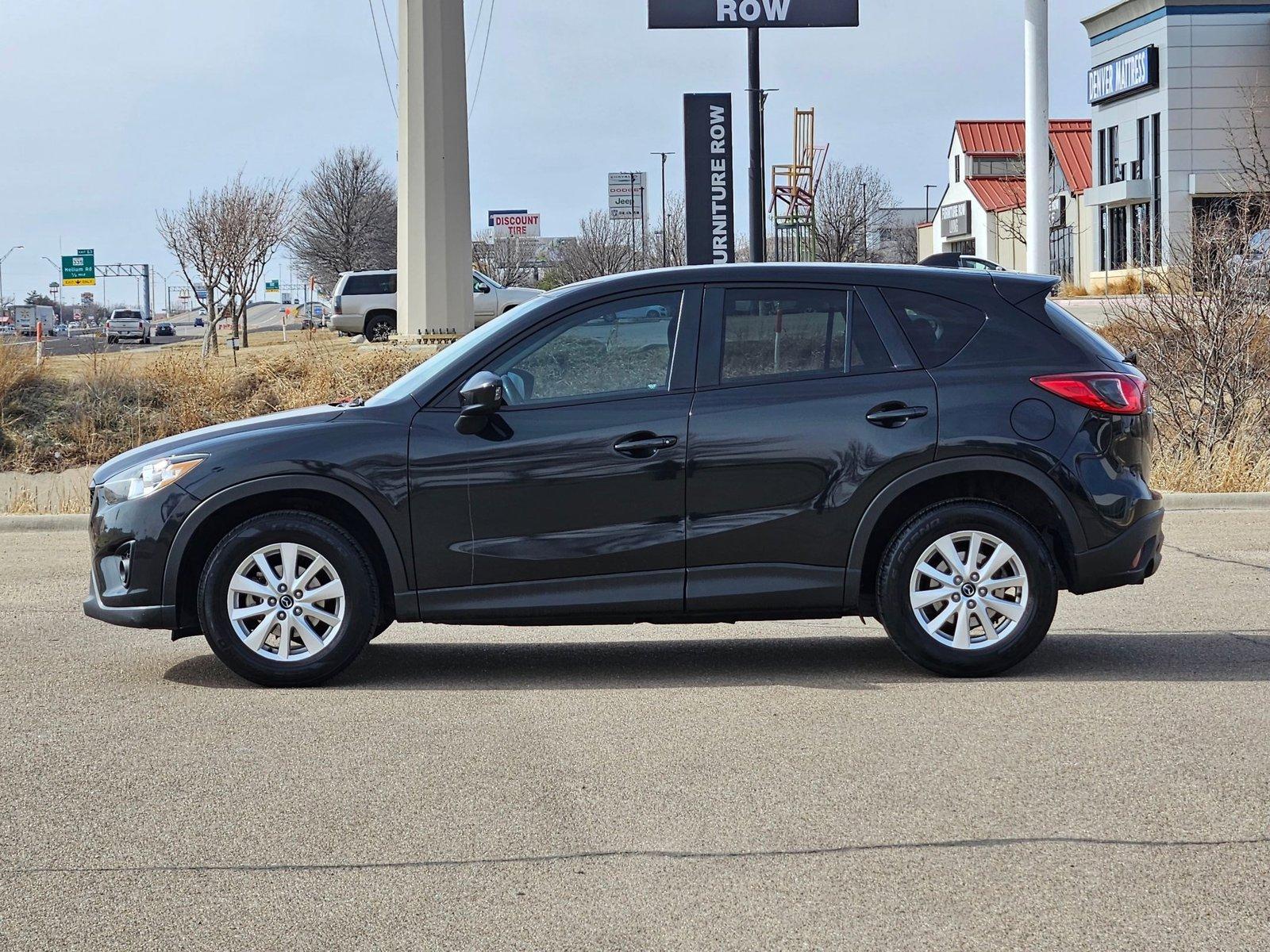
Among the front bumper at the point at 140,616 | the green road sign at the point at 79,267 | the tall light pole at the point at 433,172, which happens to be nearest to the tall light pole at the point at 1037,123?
the tall light pole at the point at 433,172

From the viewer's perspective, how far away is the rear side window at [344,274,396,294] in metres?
39.3

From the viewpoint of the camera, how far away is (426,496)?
6895 millimetres

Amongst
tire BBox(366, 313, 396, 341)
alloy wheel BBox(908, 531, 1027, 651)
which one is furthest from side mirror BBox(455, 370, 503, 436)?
tire BBox(366, 313, 396, 341)

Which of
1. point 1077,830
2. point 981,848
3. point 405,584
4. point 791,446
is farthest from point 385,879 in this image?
point 791,446

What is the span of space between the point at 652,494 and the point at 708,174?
17840mm

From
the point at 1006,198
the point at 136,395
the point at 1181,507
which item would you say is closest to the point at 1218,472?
the point at 1181,507

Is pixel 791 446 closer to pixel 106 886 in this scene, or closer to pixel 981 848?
pixel 981 848

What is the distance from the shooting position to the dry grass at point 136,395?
21.8 m

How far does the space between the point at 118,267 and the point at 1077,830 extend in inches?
6252

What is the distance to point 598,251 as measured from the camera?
67.6 m

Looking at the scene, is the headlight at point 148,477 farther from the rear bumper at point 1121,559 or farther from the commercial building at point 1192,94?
the commercial building at point 1192,94

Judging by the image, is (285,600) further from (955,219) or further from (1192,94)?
(955,219)

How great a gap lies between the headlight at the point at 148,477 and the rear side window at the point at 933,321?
322 cm

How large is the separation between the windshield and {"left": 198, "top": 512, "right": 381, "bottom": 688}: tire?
706mm
